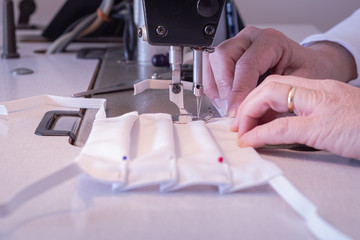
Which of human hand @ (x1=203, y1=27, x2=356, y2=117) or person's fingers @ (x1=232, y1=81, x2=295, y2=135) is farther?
human hand @ (x1=203, y1=27, x2=356, y2=117)

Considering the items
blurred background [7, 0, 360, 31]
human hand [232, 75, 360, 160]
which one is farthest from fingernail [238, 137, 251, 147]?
blurred background [7, 0, 360, 31]

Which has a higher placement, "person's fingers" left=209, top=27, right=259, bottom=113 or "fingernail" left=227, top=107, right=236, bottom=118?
"person's fingers" left=209, top=27, right=259, bottom=113

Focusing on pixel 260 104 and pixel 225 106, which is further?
pixel 225 106

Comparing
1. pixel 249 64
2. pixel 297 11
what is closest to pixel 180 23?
pixel 249 64

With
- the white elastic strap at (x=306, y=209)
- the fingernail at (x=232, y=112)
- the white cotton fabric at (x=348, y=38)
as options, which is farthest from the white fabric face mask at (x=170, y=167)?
the white cotton fabric at (x=348, y=38)

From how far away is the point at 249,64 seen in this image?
2.57 feet

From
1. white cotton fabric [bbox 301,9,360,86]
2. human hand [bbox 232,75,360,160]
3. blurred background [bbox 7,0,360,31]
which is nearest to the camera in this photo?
human hand [bbox 232,75,360,160]

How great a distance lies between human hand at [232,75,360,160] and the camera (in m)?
0.57

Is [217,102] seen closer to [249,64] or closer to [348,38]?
[249,64]

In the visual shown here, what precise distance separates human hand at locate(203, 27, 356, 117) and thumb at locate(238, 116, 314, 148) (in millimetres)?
144

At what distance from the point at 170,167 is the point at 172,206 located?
0.05 m

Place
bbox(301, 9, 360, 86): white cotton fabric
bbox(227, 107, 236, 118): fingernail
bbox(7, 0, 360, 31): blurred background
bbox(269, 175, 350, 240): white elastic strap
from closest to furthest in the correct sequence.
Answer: bbox(269, 175, 350, 240): white elastic strap
bbox(227, 107, 236, 118): fingernail
bbox(301, 9, 360, 86): white cotton fabric
bbox(7, 0, 360, 31): blurred background

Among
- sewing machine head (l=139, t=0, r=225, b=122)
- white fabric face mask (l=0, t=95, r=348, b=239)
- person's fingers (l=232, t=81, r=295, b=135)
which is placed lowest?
white fabric face mask (l=0, t=95, r=348, b=239)

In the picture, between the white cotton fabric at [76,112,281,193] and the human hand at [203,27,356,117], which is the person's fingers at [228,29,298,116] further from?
the white cotton fabric at [76,112,281,193]
